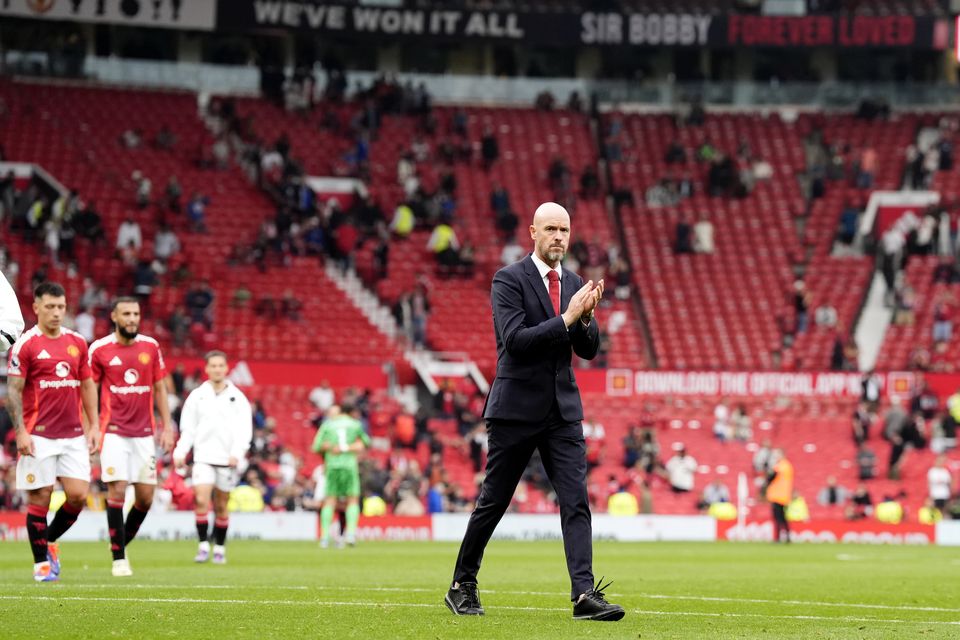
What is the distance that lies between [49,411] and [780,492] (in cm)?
1815

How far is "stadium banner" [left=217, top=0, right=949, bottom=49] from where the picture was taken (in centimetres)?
4922

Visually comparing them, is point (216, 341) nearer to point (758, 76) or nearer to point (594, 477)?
point (594, 477)

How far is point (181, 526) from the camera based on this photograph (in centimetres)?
2797

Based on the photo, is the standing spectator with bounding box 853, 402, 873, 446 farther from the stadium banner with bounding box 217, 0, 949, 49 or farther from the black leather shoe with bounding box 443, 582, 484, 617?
the black leather shoe with bounding box 443, 582, 484, 617

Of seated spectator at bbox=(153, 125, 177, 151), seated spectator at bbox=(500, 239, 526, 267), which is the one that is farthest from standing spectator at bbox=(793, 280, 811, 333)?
seated spectator at bbox=(153, 125, 177, 151)

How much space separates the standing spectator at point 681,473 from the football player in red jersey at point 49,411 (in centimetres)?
2255

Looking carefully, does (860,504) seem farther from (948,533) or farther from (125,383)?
(125,383)

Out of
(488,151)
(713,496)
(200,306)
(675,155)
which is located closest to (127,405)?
(713,496)

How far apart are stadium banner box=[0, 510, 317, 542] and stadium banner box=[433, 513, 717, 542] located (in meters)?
2.84

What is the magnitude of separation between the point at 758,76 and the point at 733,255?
397 inches

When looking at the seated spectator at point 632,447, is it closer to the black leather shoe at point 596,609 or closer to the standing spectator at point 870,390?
the standing spectator at point 870,390

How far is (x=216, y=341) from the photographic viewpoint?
3709cm

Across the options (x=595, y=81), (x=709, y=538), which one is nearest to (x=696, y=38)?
(x=595, y=81)

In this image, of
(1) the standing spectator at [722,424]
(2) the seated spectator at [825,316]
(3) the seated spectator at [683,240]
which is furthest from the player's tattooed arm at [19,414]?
(3) the seated spectator at [683,240]
